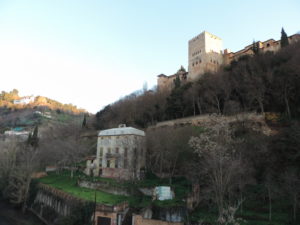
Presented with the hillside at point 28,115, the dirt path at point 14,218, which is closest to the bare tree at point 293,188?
the dirt path at point 14,218

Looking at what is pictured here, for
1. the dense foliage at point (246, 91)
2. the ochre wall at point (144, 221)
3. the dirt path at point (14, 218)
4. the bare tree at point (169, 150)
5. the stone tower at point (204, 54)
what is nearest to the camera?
the ochre wall at point (144, 221)

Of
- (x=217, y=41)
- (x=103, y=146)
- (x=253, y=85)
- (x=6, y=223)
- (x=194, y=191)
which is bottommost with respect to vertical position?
(x=6, y=223)

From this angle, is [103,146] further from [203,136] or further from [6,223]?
[203,136]

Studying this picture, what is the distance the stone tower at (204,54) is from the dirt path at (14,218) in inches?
1789

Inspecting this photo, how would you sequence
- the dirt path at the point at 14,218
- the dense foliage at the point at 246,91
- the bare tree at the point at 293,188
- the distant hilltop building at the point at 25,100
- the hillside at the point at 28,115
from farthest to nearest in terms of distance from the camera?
the distant hilltop building at the point at 25,100, the hillside at the point at 28,115, the dense foliage at the point at 246,91, the dirt path at the point at 14,218, the bare tree at the point at 293,188

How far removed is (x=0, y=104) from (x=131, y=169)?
422ft

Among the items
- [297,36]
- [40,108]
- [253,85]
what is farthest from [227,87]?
[40,108]

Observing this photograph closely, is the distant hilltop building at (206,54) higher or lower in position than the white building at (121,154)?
higher

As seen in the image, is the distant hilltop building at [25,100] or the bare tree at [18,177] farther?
the distant hilltop building at [25,100]

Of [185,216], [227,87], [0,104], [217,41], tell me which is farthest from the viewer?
[0,104]

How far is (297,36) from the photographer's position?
4288cm

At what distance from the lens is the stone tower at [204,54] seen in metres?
55.5

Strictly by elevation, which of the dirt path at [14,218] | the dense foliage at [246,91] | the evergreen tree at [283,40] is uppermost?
the evergreen tree at [283,40]

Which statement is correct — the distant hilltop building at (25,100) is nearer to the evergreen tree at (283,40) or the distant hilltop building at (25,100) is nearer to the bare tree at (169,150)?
the bare tree at (169,150)
